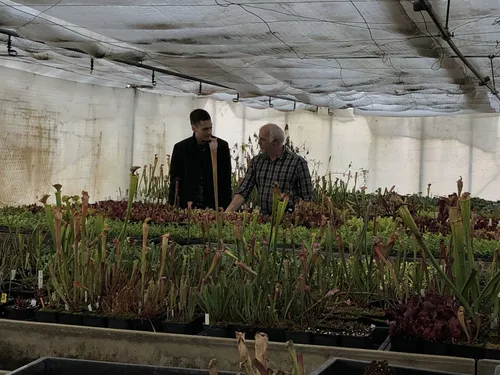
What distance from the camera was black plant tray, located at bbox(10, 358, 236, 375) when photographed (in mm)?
1969

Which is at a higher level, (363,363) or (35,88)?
(35,88)

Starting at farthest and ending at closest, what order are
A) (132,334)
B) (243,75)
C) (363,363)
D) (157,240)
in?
(243,75)
(157,240)
(132,334)
(363,363)

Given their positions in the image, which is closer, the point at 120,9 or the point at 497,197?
the point at 120,9

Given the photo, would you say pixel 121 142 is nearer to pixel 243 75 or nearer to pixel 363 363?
pixel 243 75

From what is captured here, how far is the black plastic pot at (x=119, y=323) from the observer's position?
107 inches

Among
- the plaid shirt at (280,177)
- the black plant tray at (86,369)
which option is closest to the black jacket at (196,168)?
the plaid shirt at (280,177)

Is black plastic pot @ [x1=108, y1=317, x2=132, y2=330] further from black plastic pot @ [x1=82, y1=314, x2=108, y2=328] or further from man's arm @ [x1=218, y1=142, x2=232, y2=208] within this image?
man's arm @ [x1=218, y1=142, x2=232, y2=208]

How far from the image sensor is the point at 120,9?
4.59 m

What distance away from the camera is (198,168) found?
6438 millimetres

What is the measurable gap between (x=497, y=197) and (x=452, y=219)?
29.4 feet

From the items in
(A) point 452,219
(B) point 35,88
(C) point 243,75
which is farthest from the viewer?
(B) point 35,88

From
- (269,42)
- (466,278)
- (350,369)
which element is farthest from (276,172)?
(350,369)

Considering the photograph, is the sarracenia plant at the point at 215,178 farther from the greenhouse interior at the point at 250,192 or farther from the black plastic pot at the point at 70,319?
the black plastic pot at the point at 70,319

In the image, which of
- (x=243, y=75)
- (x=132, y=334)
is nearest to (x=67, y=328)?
(x=132, y=334)
